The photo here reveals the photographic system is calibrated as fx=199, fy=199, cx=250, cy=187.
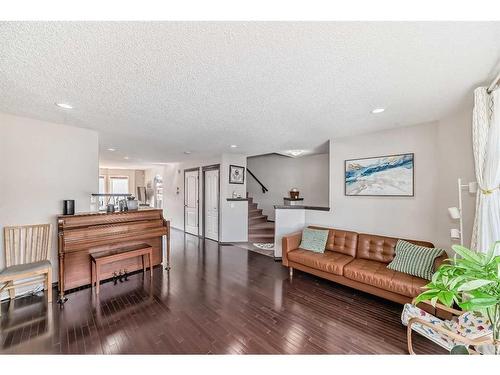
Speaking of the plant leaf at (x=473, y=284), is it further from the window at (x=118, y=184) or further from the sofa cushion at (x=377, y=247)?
the window at (x=118, y=184)

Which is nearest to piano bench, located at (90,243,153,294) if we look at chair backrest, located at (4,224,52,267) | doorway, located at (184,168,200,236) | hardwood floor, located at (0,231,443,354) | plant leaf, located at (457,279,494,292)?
hardwood floor, located at (0,231,443,354)

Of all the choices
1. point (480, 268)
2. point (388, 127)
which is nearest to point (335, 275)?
point (480, 268)

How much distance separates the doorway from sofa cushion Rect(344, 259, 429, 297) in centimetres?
476

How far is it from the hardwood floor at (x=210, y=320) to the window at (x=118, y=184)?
8780 mm

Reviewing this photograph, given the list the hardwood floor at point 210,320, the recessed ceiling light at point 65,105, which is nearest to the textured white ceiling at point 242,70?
the recessed ceiling light at point 65,105

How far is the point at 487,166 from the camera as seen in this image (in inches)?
74.0

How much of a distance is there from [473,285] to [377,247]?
8.51 ft

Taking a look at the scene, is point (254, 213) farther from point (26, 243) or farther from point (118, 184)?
point (118, 184)

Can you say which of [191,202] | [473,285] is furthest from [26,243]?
Answer: [473,285]

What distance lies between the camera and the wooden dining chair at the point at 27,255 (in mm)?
2416

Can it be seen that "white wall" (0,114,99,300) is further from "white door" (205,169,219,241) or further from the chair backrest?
"white door" (205,169,219,241)

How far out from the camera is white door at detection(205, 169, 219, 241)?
18.9 feet
